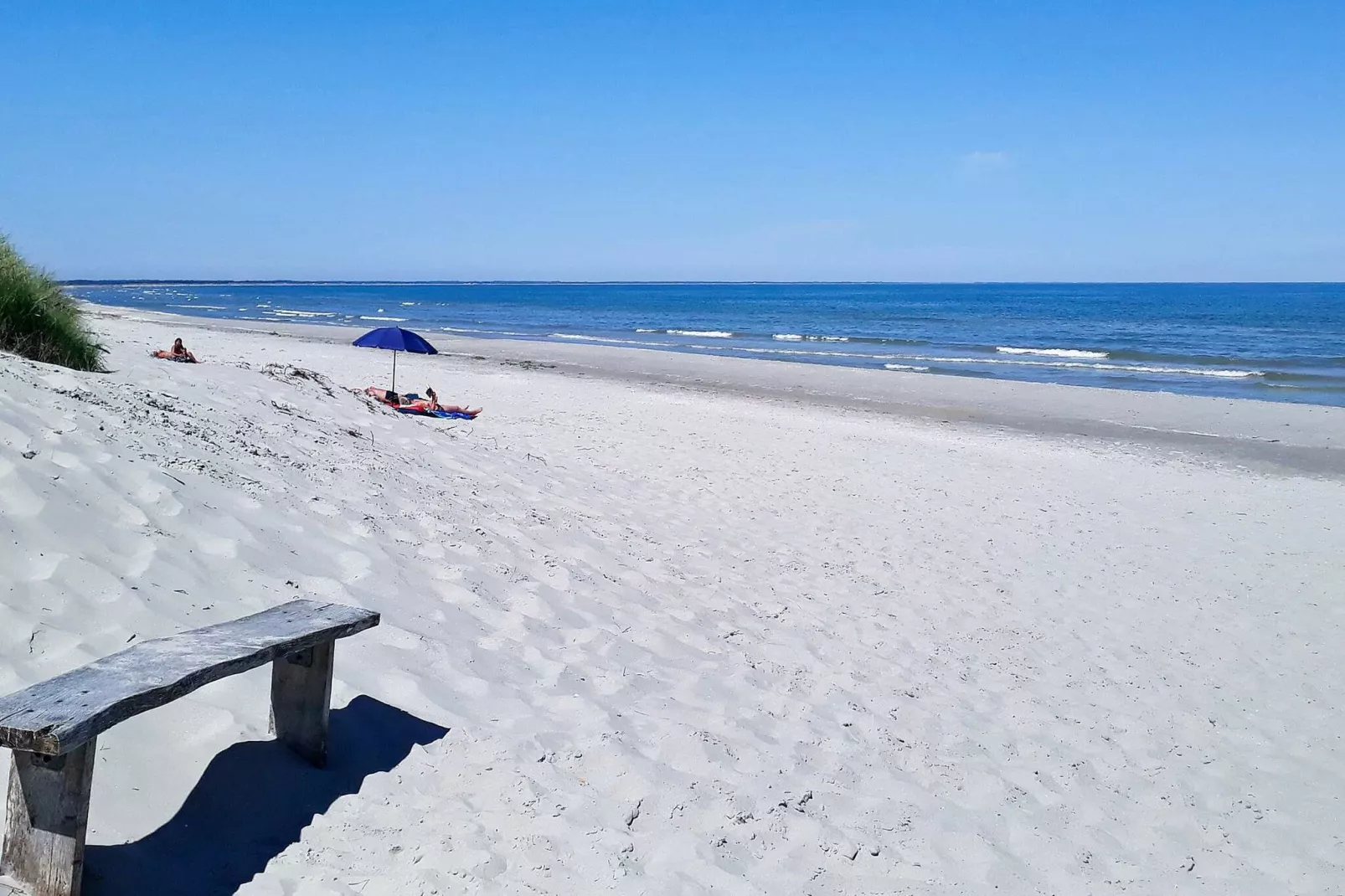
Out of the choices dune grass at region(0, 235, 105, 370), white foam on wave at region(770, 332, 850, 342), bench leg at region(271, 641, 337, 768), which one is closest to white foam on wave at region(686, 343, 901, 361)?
white foam on wave at region(770, 332, 850, 342)

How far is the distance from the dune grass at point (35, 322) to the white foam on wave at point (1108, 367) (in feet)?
90.4

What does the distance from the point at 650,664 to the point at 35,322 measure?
19.5ft

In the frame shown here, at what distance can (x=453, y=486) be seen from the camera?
7.50 metres

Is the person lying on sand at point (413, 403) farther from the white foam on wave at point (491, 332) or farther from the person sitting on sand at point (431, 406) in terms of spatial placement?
the white foam on wave at point (491, 332)

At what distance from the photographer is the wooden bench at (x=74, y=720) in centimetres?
245

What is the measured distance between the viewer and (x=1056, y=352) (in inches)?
1441

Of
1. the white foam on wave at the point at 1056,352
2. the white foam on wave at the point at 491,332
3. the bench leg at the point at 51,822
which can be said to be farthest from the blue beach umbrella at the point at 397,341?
the white foam on wave at the point at 491,332

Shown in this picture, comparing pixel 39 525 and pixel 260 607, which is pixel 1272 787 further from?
pixel 39 525

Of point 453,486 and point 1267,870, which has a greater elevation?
point 453,486

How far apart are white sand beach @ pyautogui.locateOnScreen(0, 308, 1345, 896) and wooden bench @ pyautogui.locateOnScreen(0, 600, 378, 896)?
22 cm

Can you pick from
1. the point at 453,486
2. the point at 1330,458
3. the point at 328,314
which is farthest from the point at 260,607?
the point at 328,314

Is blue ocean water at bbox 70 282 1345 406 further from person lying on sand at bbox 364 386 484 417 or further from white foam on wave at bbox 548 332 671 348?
person lying on sand at bbox 364 386 484 417

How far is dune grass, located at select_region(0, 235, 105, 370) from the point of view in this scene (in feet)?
24.0

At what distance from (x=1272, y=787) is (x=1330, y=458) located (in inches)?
489
